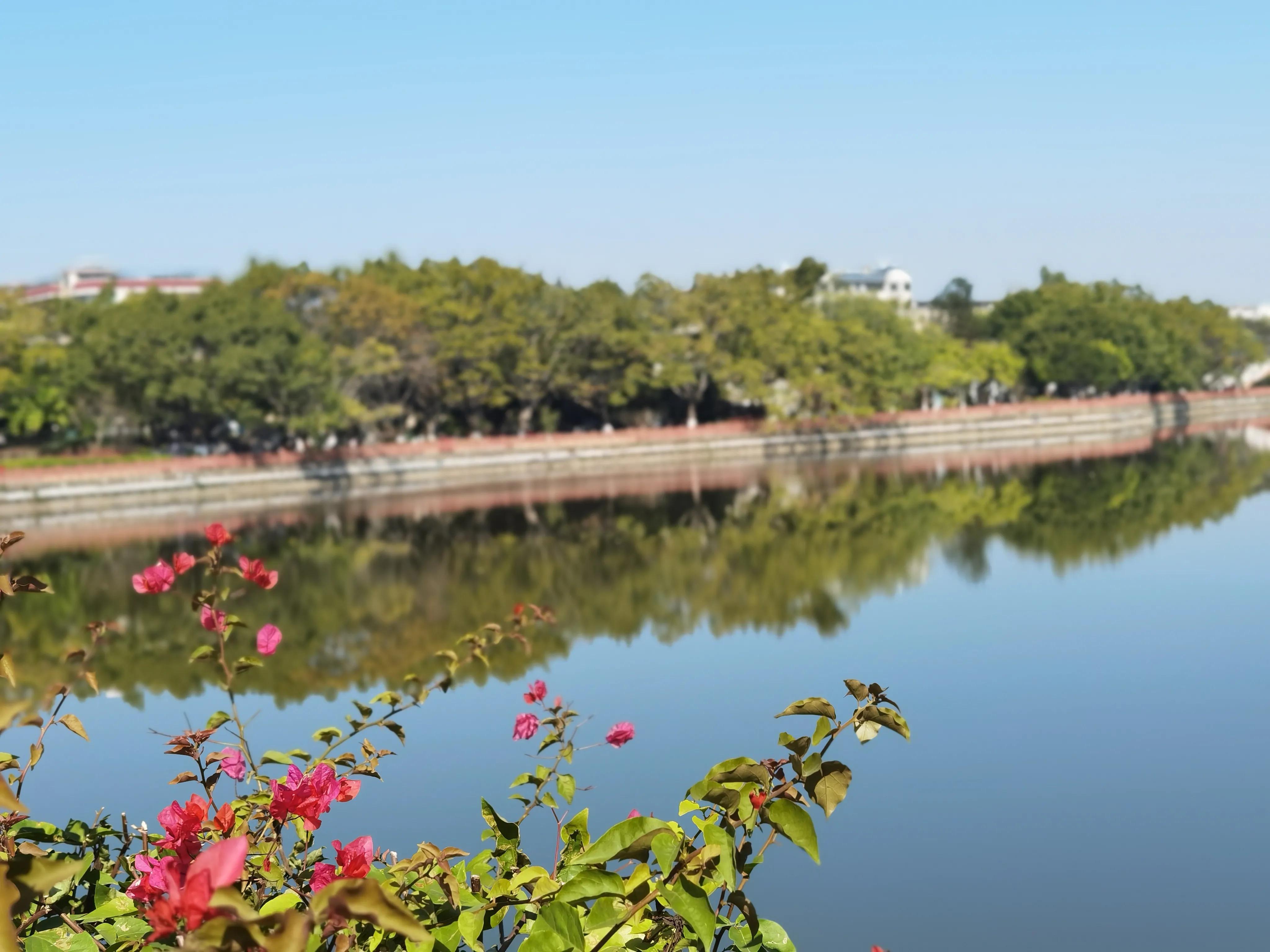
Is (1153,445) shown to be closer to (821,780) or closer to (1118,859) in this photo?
(1118,859)

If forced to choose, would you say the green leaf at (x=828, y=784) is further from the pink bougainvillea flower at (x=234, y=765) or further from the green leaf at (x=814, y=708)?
the pink bougainvillea flower at (x=234, y=765)

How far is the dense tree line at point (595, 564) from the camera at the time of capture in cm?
1507

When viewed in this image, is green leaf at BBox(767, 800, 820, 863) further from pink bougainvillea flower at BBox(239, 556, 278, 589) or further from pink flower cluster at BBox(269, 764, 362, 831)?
pink bougainvillea flower at BBox(239, 556, 278, 589)

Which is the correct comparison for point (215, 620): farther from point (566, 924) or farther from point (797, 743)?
point (797, 743)

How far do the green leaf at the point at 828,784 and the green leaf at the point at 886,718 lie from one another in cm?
8

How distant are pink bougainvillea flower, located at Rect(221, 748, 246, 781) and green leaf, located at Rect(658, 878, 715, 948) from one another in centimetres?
136

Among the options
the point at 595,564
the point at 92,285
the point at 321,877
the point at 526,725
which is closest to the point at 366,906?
the point at 321,877

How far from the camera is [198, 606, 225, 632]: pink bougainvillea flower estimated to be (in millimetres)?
3039

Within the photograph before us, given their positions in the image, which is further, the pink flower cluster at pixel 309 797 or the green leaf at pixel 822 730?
the pink flower cluster at pixel 309 797

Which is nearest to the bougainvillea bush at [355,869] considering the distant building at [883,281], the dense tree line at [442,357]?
the dense tree line at [442,357]

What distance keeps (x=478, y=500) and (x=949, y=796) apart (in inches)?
1065

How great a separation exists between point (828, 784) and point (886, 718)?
0.48 feet

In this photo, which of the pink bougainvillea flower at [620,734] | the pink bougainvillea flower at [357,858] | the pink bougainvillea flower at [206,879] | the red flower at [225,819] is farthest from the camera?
the pink bougainvillea flower at [620,734]

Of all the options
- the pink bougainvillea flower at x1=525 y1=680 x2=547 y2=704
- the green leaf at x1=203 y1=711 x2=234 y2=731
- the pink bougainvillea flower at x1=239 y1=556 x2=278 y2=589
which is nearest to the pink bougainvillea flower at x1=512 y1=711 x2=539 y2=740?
the pink bougainvillea flower at x1=525 y1=680 x2=547 y2=704
